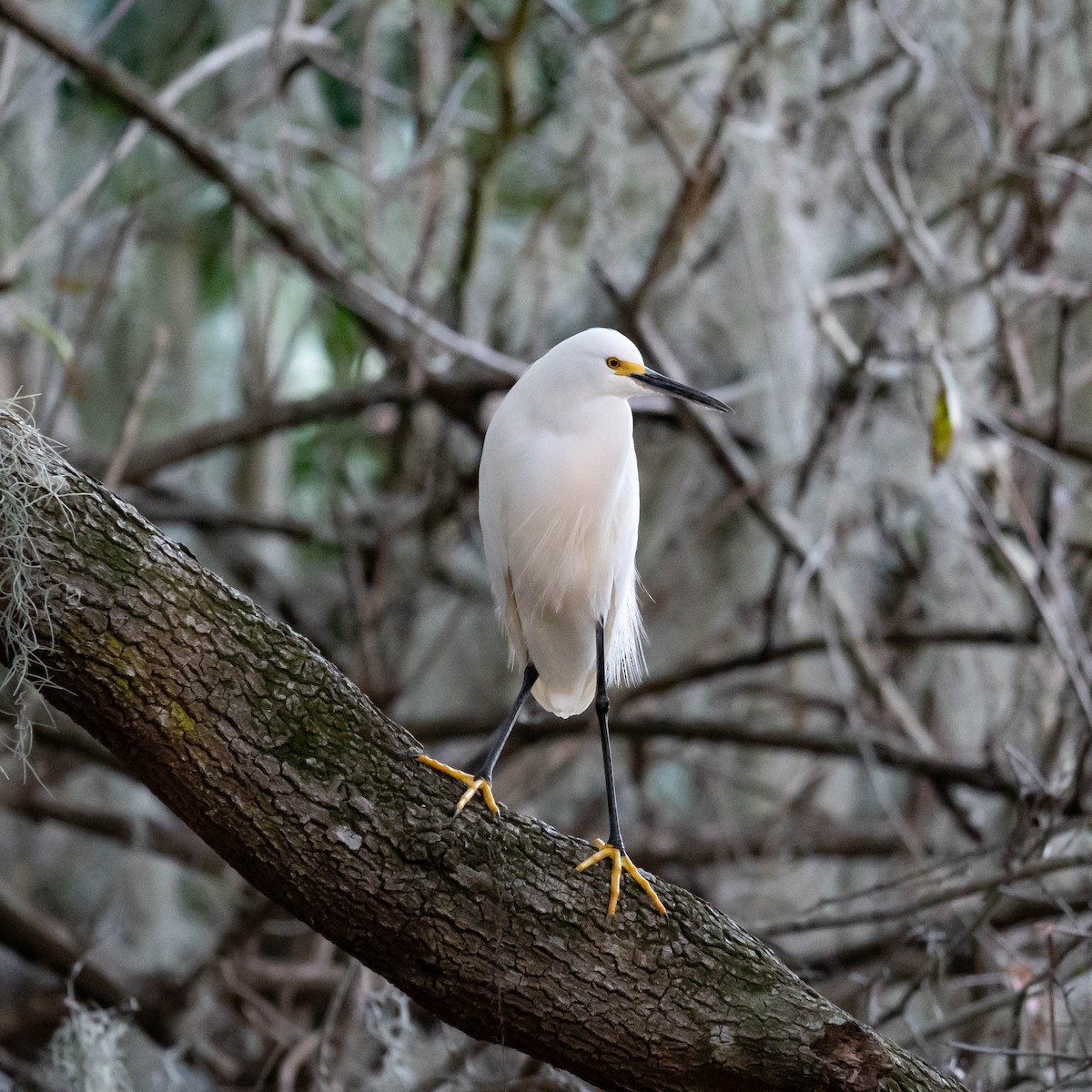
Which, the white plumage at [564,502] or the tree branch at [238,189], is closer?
the white plumage at [564,502]

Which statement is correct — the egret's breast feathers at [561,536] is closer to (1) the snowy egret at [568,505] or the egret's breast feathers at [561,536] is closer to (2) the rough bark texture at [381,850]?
(1) the snowy egret at [568,505]

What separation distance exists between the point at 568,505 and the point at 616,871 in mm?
614

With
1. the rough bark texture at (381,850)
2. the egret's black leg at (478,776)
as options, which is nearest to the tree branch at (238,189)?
the egret's black leg at (478,776)

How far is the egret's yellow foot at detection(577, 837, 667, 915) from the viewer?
4.79 feet

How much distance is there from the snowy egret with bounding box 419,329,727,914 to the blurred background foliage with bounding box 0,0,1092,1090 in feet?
2.03

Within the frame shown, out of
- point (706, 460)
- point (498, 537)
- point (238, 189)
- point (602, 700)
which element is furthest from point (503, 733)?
point (706, 460)

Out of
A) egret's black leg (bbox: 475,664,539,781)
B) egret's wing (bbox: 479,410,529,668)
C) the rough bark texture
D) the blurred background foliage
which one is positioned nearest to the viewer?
the rough bark texture

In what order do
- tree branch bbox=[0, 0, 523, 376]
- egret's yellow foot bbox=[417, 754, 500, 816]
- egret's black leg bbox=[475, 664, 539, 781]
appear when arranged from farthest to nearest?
1. tree branch bbox=[0, 0, 523, 376]
2. egret's black leg bbox=[475, 664, 539, 781]
3. egret's yellow foot bbox=[417, 754, 500, 816]

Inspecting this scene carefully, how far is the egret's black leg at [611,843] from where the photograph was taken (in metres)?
1.48

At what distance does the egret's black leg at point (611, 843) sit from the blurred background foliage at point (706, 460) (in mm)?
505

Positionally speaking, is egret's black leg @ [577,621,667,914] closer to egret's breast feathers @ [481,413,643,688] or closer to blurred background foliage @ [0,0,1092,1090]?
egret's breast feathers @ [481,413,643,688]

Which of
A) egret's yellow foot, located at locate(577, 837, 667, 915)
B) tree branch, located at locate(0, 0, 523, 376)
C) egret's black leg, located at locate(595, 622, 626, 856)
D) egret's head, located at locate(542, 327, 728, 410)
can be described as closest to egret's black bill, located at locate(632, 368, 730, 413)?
egret's head, located at locate(542, 327, 728, 410)

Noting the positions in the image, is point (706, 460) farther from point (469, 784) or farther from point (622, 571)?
point (469, 784)

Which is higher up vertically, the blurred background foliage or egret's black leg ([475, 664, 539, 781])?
the blurred background foliage
